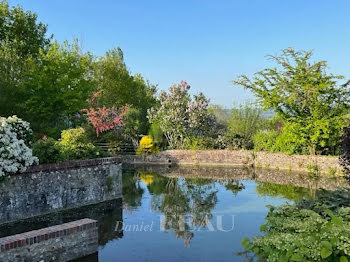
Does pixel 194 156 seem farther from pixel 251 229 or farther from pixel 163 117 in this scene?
pixel 251 229

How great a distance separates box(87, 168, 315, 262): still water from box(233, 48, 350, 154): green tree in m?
4.71

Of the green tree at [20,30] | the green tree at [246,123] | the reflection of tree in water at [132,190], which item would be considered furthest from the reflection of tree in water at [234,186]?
the green tree at [20,30]

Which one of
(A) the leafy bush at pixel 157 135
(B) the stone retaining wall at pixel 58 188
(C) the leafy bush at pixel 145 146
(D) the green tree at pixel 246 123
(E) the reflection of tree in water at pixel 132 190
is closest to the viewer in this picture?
(B) the stone retaining wall at pixel 58 188

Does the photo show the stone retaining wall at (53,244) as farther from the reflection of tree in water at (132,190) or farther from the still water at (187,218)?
the reflection of tree in water at (132,190)

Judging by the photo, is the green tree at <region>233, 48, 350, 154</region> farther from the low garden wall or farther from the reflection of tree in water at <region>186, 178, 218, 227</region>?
the reflection of tree in water at <region>186, 178, 218, 227</region>

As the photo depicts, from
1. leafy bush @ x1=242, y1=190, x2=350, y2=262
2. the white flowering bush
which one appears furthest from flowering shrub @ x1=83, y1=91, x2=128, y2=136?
leafy bush @ x1=242, y1=190, x2=350, y2=262

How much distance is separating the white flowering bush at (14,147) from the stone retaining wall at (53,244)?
9.18ft

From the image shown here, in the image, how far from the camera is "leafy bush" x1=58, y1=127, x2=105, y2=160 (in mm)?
11102

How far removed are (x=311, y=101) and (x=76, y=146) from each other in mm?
12111

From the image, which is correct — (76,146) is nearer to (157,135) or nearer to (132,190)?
(132,190)

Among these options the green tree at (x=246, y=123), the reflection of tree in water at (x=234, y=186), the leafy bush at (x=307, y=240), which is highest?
the green tree at (x=246, y=123)

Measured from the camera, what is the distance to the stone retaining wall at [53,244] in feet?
18.8

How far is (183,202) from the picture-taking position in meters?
10.8

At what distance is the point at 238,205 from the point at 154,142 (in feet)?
43.7
